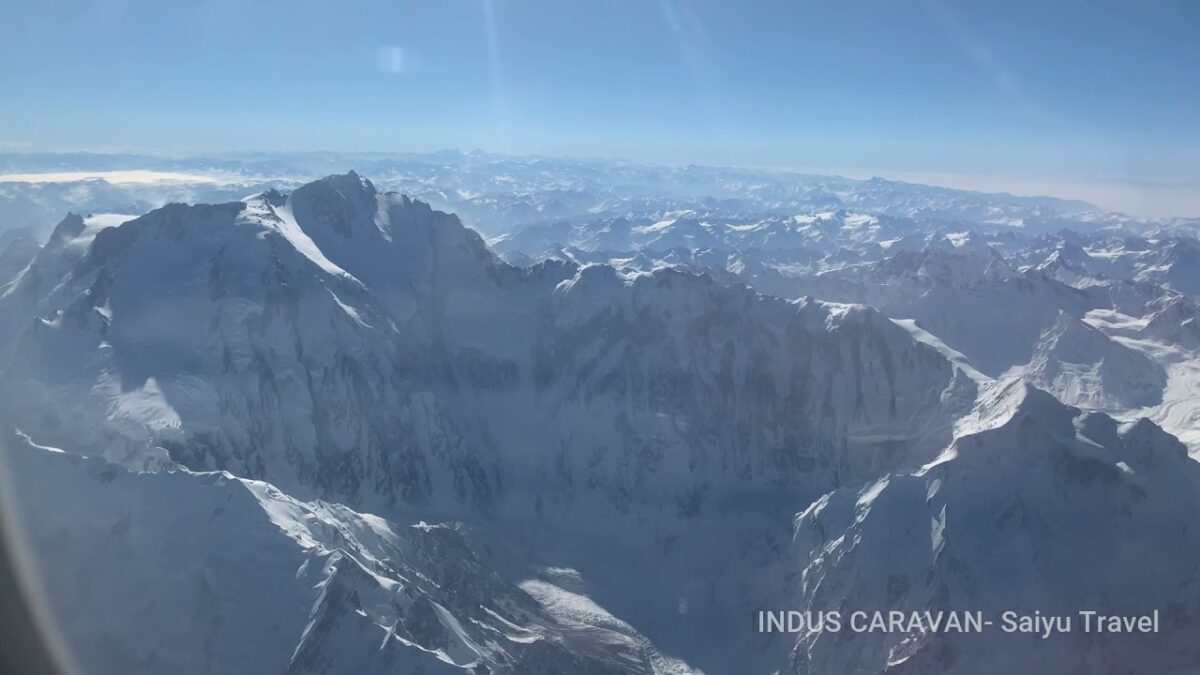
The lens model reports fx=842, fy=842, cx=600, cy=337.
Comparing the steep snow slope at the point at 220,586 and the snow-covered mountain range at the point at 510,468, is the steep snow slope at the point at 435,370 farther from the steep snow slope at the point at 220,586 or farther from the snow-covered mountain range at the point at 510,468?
the steep snow slope at the point at 220,586

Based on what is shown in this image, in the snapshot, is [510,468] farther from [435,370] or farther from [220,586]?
[220,586]

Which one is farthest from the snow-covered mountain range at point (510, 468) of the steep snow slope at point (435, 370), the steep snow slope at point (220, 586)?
the steep snow slope at point (435, 370)

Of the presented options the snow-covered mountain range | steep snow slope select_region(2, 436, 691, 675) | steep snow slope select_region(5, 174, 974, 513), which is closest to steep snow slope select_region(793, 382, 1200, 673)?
the snow-covered mountain range

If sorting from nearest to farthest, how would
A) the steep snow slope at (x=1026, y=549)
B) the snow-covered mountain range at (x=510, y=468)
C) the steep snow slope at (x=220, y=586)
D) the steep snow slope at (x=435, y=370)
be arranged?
1. the steep snow slope at (x=220, y=586)
2. the snow-covered mountain range at (x=510, y=468)
3. the steep snow slope at (x=1026, y=549)
4. the steep snow slope at (x=435, y=370)

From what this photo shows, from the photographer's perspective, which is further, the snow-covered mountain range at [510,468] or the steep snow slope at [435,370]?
the steep snow slope at [435,370]

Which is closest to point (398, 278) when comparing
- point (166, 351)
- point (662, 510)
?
point (166, 351)

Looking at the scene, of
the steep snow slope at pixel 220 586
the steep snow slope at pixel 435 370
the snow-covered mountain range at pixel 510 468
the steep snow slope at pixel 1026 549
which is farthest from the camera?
the steep snow slope at pixel 435 370

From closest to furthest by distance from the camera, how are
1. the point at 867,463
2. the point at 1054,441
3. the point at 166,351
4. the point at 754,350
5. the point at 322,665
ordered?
the point at 322,665 → the point at 1054,441 → the point at 166,351 → the point at 867,463 → the point at 754,350

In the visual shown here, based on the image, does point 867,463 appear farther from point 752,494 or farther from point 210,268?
point 210,268

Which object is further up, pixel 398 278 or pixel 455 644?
pixel 398 278
